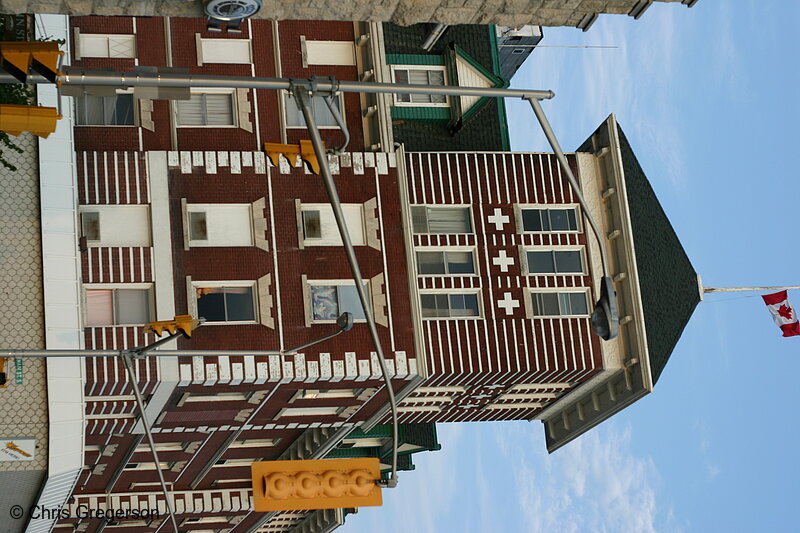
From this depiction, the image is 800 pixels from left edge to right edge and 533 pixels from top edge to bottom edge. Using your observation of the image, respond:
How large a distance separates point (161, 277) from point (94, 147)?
6.04m

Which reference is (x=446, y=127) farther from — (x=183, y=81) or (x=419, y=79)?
(x=183, y=81)

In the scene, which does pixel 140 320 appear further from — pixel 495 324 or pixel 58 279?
pixel 495 324

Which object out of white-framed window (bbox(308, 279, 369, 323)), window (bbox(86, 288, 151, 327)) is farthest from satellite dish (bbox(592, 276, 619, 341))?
window (bbox(86, 288, 151, 327))

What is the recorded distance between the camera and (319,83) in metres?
20.7

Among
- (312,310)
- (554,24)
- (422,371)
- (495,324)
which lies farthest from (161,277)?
(554,24)

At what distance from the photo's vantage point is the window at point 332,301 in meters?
44.2

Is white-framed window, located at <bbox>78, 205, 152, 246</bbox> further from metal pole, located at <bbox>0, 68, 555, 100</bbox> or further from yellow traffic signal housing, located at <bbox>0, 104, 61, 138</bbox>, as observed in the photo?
metal pole, located at <bbox>0, 68, 555, 100</bbox>

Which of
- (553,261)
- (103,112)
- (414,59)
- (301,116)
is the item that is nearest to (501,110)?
(414,59)

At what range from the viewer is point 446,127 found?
52375mm

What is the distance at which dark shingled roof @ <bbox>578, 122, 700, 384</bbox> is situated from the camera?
4981 centimetres

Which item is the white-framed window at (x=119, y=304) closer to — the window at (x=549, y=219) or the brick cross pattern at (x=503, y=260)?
the brick cross pattern at (x=503, y=260)

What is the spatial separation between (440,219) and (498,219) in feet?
7.42

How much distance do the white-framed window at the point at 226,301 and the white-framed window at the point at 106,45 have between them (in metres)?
9.81

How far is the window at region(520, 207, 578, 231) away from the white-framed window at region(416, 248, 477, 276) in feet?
8.43
